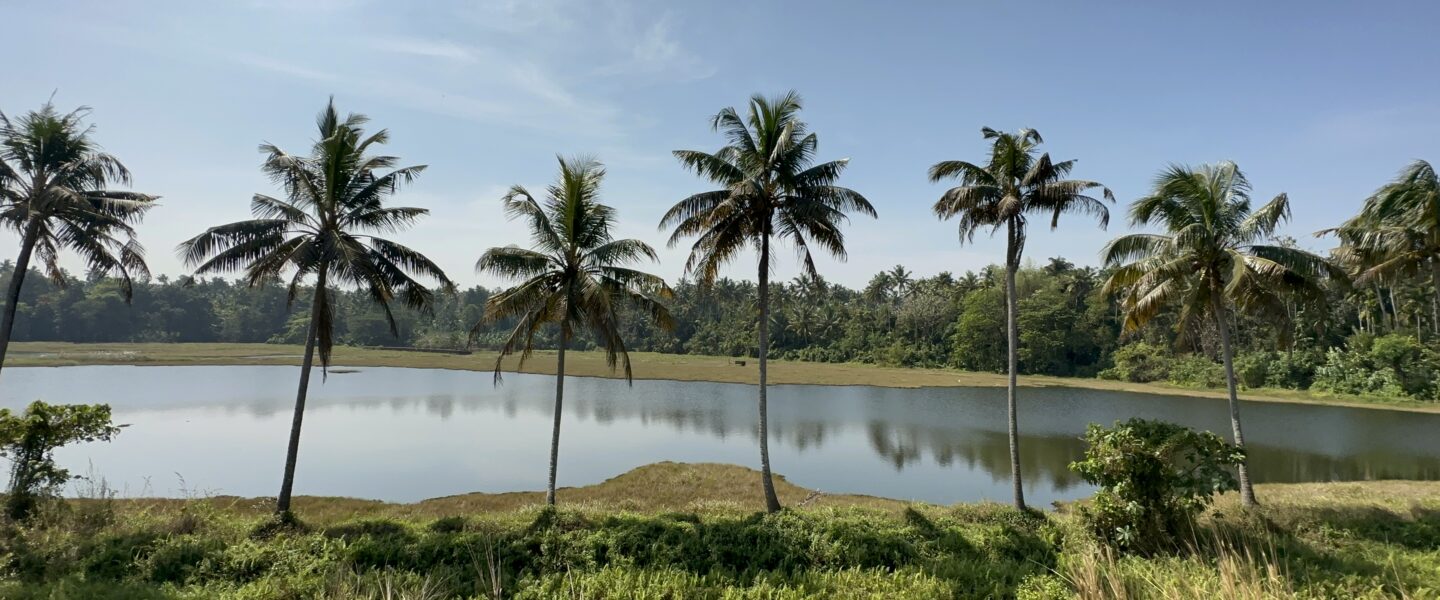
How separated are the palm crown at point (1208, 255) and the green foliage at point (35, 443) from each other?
77.5 ft

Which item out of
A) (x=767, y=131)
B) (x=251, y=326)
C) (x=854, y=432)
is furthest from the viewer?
(x=251, y=326)

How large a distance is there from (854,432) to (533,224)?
22338 millimetres

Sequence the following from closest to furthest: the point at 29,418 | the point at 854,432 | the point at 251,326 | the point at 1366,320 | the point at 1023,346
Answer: the point at 29,418 < the point at 854,432 < the point at 1366,320 < the point at 1023,346 < the point at 251,326

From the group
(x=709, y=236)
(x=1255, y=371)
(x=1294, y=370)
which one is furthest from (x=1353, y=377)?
(x=709, y=236)

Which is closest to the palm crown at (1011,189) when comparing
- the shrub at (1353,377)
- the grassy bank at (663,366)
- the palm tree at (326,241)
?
the palm tree at (326,241)

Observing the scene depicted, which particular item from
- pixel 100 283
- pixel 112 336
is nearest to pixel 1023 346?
pixel 112 336

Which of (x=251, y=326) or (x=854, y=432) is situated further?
(x=251, y=326)

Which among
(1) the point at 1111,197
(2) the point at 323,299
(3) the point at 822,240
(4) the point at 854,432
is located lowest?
(4) the point at 854,432

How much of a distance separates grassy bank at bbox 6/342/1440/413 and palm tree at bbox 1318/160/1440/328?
127 ft

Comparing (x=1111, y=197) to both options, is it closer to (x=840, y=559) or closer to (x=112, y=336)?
(x=840, y=559)

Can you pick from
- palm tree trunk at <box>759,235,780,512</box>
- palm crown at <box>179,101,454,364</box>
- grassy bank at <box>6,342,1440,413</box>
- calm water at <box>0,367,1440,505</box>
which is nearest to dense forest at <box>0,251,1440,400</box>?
grassy bank at <box>6,342,1440,413</box>

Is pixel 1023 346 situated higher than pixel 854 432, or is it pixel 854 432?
pixel 1023 346

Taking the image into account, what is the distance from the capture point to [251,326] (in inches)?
4309

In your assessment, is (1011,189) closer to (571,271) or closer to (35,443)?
(571,271)
